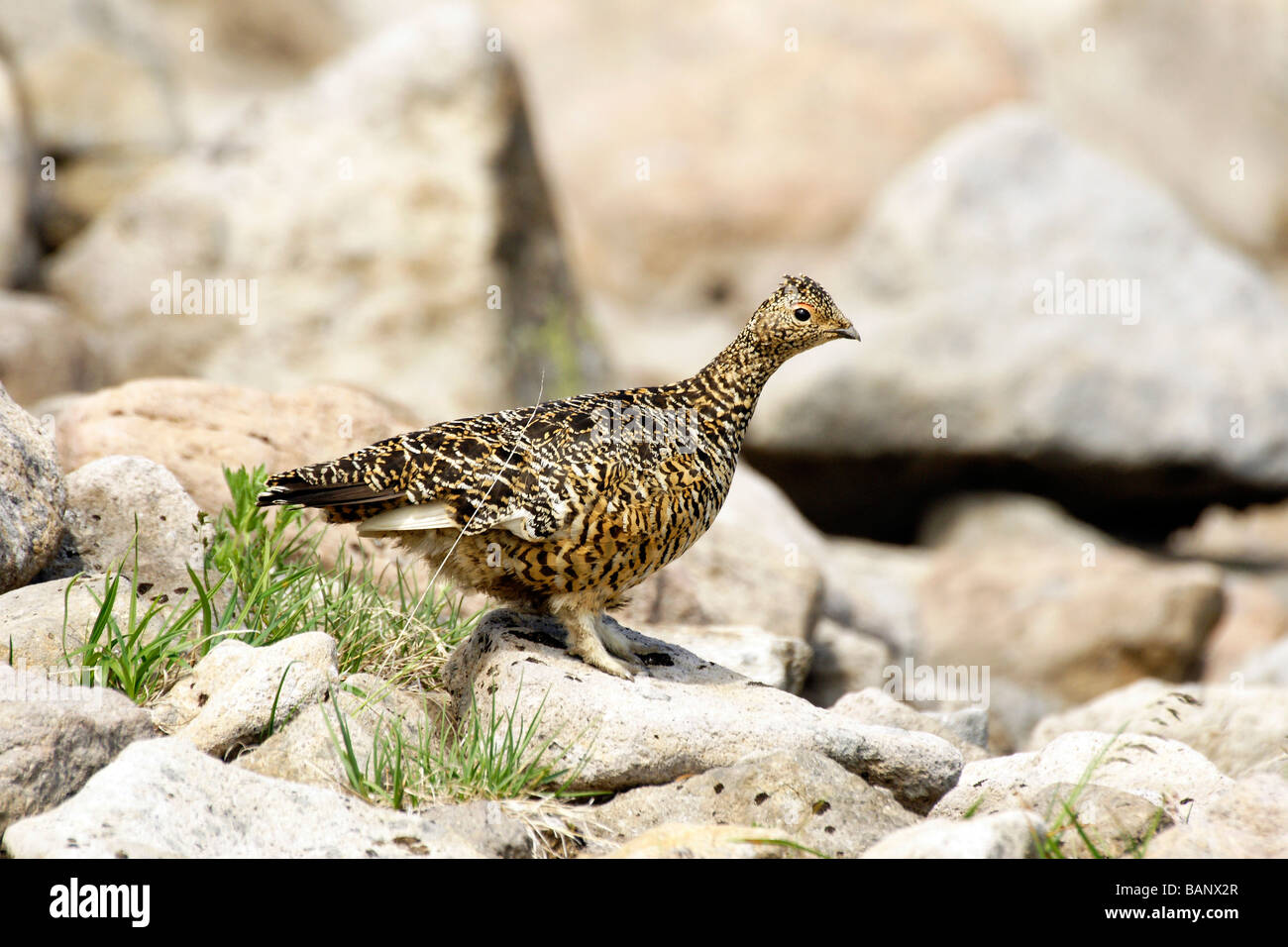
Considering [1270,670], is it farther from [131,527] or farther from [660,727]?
[131,527]

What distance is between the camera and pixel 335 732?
5.93 meters

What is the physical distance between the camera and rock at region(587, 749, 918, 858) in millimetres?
5629

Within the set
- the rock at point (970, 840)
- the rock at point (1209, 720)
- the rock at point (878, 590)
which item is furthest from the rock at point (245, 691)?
the rock at point (878, 590)

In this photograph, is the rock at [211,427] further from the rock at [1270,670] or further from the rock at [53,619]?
the rock at [1270,670]

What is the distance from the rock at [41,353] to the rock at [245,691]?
7350 millimetres

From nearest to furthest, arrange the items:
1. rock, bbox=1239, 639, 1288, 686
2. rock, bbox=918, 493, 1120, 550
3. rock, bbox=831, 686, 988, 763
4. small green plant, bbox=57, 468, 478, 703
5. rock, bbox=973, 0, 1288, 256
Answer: small green plant, bbox=57, 468, 478, 703 → rock, bbox=831, 686, 988, 763 → rock, bbox=1239, 639, 1288, 686 → rock, bbox=918, 493, 1120, 550 → rock, bbox=973, 0, 1288, 256

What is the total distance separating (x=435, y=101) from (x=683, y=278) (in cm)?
872

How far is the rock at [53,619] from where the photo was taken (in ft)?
20.3

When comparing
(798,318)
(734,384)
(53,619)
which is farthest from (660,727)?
(53,619)

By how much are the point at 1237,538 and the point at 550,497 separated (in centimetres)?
1847

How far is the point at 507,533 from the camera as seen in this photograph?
6434 mm

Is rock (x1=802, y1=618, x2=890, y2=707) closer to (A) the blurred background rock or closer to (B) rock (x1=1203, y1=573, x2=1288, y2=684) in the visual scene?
(A) the blurred background rock

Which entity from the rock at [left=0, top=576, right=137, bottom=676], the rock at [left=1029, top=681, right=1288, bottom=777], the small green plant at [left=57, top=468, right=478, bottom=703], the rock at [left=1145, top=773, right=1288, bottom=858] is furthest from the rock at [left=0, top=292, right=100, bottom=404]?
the rock at [left=1145, top=773, right=1288, bottom=858]

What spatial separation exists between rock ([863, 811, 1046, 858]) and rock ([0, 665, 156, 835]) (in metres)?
3.02
